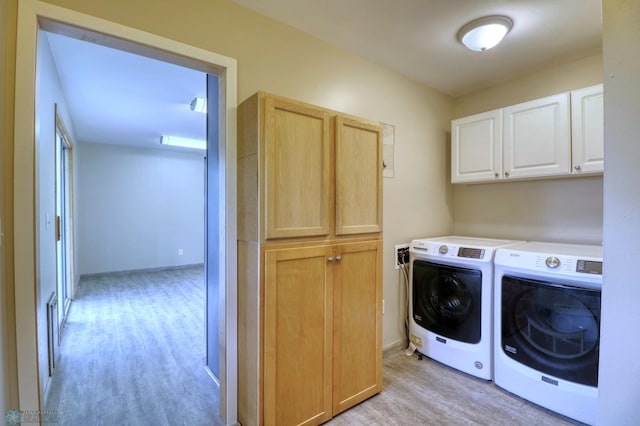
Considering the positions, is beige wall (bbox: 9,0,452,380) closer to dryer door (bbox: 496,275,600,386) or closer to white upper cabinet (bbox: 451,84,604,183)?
white upper cabinet (bbox: 451,84,604,183)

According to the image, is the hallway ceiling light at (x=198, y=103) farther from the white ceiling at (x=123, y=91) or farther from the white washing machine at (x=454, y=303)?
the white washing machine at (x=454, y=303)

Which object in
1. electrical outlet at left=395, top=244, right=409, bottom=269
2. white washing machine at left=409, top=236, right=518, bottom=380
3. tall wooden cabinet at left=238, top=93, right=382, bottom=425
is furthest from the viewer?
electrical outlet at left=395, top=244, right=409, bottom=269

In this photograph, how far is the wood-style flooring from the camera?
1.77 m

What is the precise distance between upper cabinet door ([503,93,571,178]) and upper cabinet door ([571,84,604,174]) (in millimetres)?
42

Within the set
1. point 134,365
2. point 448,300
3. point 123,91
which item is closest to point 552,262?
point 448,300

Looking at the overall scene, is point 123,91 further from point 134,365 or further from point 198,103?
point 134,365

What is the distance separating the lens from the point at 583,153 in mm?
2045

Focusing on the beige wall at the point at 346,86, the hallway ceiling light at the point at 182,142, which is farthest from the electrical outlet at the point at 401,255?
the hallway ceiling light at the point at 182,142

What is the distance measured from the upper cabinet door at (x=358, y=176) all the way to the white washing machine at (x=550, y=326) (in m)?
1.00

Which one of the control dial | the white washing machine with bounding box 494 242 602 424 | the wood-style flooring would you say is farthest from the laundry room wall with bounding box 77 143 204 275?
the control dial

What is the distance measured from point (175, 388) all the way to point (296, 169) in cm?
183

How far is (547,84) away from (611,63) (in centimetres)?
198

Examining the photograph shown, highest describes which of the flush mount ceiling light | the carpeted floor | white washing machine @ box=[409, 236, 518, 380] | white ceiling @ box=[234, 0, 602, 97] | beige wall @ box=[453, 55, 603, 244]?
white ceiling @ box=[234, 0, 602, 97]

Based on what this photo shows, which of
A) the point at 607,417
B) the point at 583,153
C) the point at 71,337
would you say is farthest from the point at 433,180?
the point at 71,337
